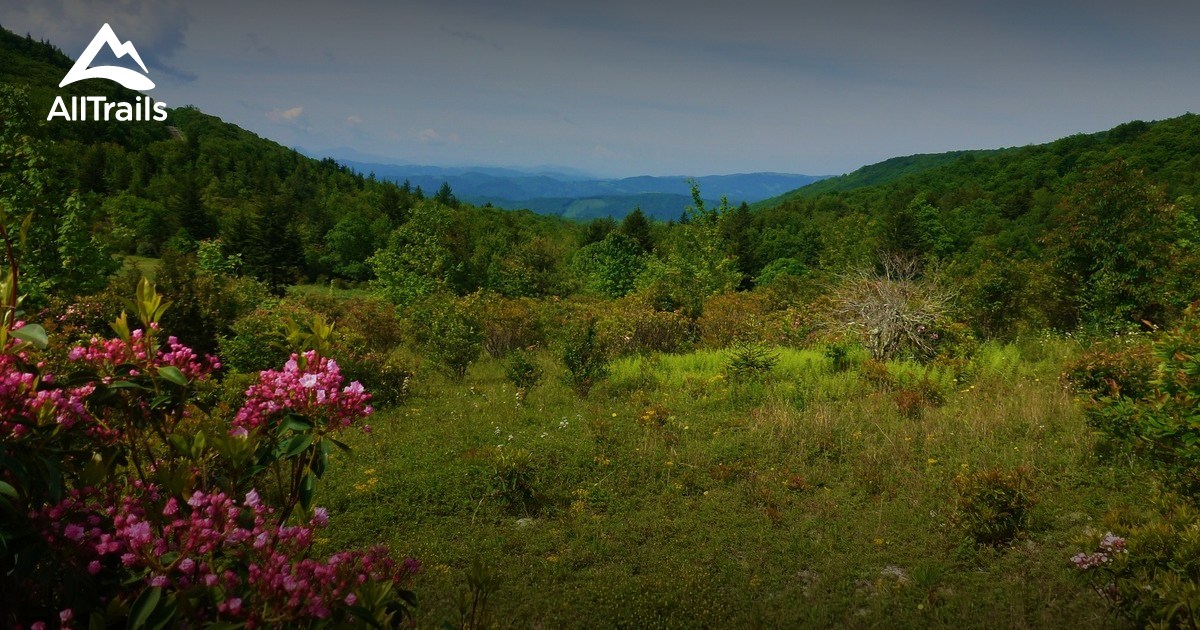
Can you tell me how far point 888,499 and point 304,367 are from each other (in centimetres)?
659

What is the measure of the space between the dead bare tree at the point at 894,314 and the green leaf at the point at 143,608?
39.7 ft

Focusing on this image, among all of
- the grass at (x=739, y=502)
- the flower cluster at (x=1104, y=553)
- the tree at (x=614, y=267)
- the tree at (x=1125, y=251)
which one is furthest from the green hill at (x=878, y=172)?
the flower cluster at (x=1104, y=553)

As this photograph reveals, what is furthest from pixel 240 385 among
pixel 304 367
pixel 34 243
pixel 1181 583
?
pixel 1181 583

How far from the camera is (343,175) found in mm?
92500

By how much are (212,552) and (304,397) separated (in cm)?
51

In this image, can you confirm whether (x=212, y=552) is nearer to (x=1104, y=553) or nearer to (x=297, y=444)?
(x=297, y=444)

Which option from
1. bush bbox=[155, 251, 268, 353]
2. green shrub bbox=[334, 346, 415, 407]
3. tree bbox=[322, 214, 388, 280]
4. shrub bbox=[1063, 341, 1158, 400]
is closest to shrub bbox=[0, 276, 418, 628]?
green shrub bbox=[334, 346, 415, 407]

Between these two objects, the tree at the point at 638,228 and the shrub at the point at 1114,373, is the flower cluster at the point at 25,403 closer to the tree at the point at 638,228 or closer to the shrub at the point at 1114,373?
the shrub at the point at 1114,373

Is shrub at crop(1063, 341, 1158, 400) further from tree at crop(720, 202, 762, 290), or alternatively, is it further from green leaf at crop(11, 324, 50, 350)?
tree at crop(720, 202, 762, 290)

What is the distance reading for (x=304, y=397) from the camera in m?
1.93

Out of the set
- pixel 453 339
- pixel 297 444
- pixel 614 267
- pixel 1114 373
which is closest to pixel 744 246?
pixel 614 267

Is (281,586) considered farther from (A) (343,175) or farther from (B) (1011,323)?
(A) (343,175)

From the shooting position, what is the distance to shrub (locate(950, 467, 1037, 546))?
557 cm

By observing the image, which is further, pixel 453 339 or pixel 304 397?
pixel 453 339
